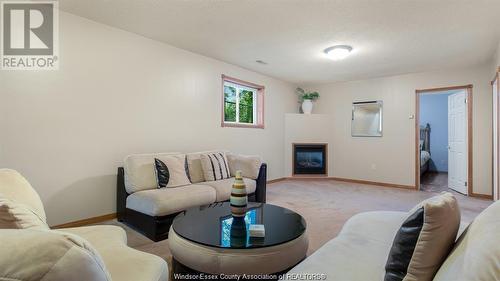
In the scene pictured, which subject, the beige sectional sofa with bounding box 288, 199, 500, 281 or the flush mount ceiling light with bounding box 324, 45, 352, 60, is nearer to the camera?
the beige sectional sofa with bounding box 288, 199, 500, 281

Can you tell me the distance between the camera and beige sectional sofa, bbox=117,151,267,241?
8.89 feet

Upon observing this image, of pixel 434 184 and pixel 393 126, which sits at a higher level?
pixel 393 126

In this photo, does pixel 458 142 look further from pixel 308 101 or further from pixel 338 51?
pixel 338 51

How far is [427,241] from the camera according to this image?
906 millimetres

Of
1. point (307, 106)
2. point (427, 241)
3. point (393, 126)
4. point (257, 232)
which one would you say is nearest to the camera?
point (427, 241)

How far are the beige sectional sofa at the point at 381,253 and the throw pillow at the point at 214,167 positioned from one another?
219cm

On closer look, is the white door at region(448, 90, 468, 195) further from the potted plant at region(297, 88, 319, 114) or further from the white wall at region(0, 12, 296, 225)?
the white wall at region(0, 12, 296, 225)

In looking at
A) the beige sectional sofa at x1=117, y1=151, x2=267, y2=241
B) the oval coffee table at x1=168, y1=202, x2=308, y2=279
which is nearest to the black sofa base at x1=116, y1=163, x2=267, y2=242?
the beige sectional sofa at x1=117, y1=151, x2=267, y2=241

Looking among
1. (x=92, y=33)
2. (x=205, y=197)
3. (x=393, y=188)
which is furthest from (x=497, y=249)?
(x=393, y=188)

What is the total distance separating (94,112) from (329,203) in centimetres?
358

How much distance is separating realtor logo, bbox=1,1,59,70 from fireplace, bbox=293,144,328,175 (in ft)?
16.6

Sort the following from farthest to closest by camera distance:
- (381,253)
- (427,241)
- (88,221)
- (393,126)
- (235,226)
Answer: (393,126), (88,221), (235,226), (381,253), (427,241)

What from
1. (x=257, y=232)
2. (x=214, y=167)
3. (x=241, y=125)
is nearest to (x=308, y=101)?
(x=241, y=125)

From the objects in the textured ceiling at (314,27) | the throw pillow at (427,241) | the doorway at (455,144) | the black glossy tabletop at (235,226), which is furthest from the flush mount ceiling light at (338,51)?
the throw pillow at (427,241)
